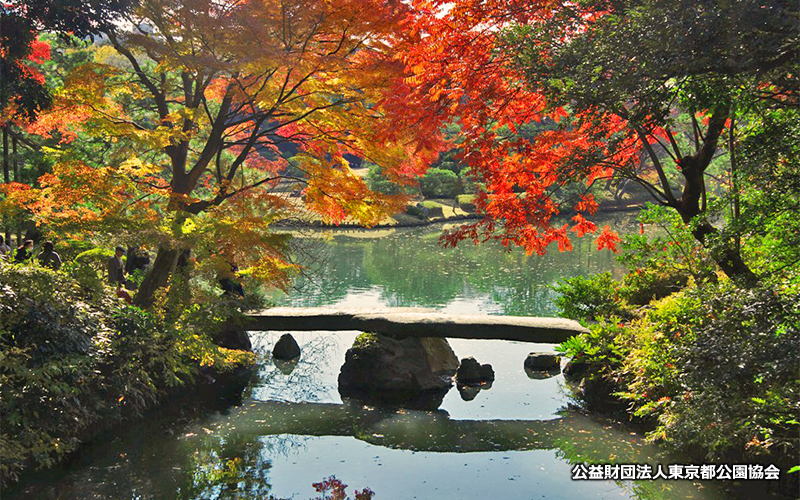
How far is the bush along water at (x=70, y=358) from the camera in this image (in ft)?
16.1

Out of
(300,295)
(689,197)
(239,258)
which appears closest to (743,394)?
(689,197)

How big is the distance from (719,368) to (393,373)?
469 centimetres

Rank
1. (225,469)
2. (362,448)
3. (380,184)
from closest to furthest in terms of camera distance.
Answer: (225,469), (362,448), (380,184)

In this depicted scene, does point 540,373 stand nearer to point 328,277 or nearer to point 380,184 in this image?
point 328,277

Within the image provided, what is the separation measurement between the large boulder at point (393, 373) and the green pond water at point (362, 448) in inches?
10.9

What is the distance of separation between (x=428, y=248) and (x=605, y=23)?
744 inches

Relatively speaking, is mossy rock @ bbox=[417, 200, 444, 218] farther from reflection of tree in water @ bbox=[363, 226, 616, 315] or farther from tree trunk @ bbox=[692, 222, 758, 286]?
tree trunk @ bbox=[692, 222, 758, 286]

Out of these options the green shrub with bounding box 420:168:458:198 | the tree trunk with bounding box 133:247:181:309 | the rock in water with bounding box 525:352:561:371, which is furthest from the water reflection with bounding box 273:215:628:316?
the green shrub with bounding box 420:168:458:198

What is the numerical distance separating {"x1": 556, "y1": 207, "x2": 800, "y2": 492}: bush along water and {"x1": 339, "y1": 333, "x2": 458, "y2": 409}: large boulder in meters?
2.10

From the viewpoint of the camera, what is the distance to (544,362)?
932 cm

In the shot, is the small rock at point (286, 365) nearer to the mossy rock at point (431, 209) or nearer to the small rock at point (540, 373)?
the small rock at point (540, 373)

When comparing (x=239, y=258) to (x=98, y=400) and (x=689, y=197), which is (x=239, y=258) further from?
(x=689, y=197)

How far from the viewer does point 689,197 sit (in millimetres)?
5719


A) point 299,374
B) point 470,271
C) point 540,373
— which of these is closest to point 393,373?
point 299,374
